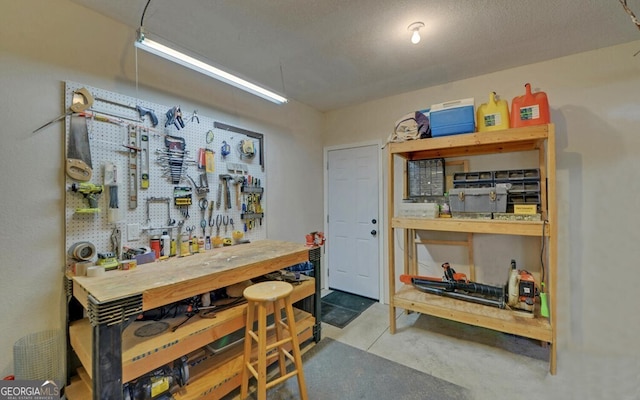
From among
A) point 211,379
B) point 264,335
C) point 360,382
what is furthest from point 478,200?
point 211,379

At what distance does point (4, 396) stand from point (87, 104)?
1.81 metres

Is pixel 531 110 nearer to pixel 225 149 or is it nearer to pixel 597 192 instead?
pixel 597 192

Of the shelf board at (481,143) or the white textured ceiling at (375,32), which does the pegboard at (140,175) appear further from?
the shelf board at (481,143)

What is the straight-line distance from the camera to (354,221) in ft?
12.5

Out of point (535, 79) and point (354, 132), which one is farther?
point (354, 132)

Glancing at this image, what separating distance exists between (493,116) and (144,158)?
2.90 m

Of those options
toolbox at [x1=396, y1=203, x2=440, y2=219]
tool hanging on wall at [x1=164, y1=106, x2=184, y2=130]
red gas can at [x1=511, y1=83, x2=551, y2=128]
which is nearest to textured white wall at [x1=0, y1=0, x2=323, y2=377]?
tool hanging on wall at [x1=164, y1=106, x2=184, y2=130]

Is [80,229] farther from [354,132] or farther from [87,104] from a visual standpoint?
[354,132]

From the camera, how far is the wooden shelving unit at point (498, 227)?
6.70 feet

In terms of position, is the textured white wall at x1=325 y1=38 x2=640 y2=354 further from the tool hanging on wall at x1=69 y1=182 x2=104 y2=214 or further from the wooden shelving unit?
the tool hanging on wall at x1=69 y1=182 x2=104 y2=214

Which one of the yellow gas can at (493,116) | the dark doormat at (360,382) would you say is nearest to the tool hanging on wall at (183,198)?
the dark doormat at (360,382)

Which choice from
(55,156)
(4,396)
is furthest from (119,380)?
(55,156)

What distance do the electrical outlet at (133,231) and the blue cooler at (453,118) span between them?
2663 mm

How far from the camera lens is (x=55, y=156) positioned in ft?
5.72
